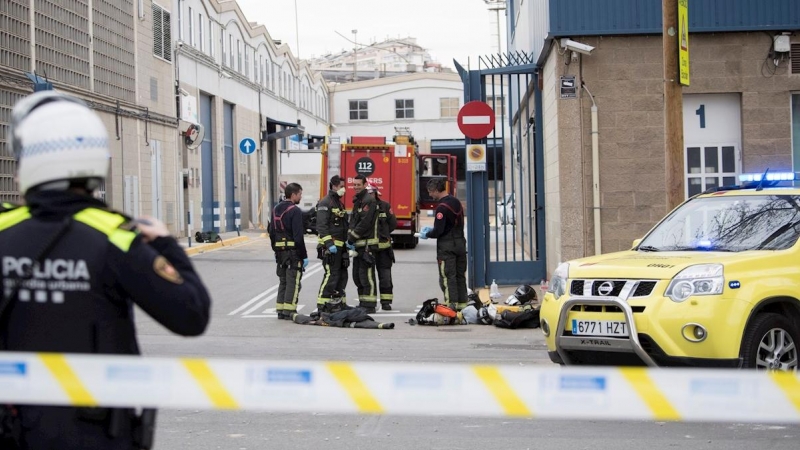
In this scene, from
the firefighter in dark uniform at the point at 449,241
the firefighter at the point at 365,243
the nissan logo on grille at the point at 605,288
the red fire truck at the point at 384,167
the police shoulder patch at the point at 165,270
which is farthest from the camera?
the red fire truck at the point at 384,167

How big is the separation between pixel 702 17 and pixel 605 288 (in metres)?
8.94

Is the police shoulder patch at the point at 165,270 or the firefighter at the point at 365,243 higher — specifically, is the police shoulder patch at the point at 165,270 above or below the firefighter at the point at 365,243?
above

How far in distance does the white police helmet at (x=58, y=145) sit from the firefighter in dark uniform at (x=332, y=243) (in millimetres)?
11363

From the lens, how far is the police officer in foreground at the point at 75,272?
2945 mm

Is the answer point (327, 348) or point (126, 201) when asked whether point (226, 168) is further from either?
point (327, 348)

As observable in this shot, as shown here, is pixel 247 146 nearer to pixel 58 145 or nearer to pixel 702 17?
pixel 702 17

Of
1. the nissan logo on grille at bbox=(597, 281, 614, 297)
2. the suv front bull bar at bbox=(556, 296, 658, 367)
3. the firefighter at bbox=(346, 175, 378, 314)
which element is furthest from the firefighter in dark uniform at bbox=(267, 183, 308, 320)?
the nissan logo on grille at bbox=(597, 281, 614, 297)

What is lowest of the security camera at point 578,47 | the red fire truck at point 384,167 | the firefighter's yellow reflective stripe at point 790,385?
the firefighter's yellow reflective stripe at point 790,385

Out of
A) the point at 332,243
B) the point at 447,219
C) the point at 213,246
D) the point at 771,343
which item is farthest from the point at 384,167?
the point at 771,343

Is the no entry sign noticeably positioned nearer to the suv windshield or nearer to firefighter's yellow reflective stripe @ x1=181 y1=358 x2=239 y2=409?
the suv windshield

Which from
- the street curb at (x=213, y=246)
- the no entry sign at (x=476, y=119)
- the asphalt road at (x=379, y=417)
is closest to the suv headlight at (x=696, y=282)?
the asphalt road at (x=379, y=417)

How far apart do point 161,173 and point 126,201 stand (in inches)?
150

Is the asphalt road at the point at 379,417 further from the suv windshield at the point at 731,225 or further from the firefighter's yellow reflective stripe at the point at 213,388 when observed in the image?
the firefighter's yellow reflective stripe at the point at 213,388

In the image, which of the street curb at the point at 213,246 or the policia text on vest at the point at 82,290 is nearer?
the policia text on vest at the point at 82,290
